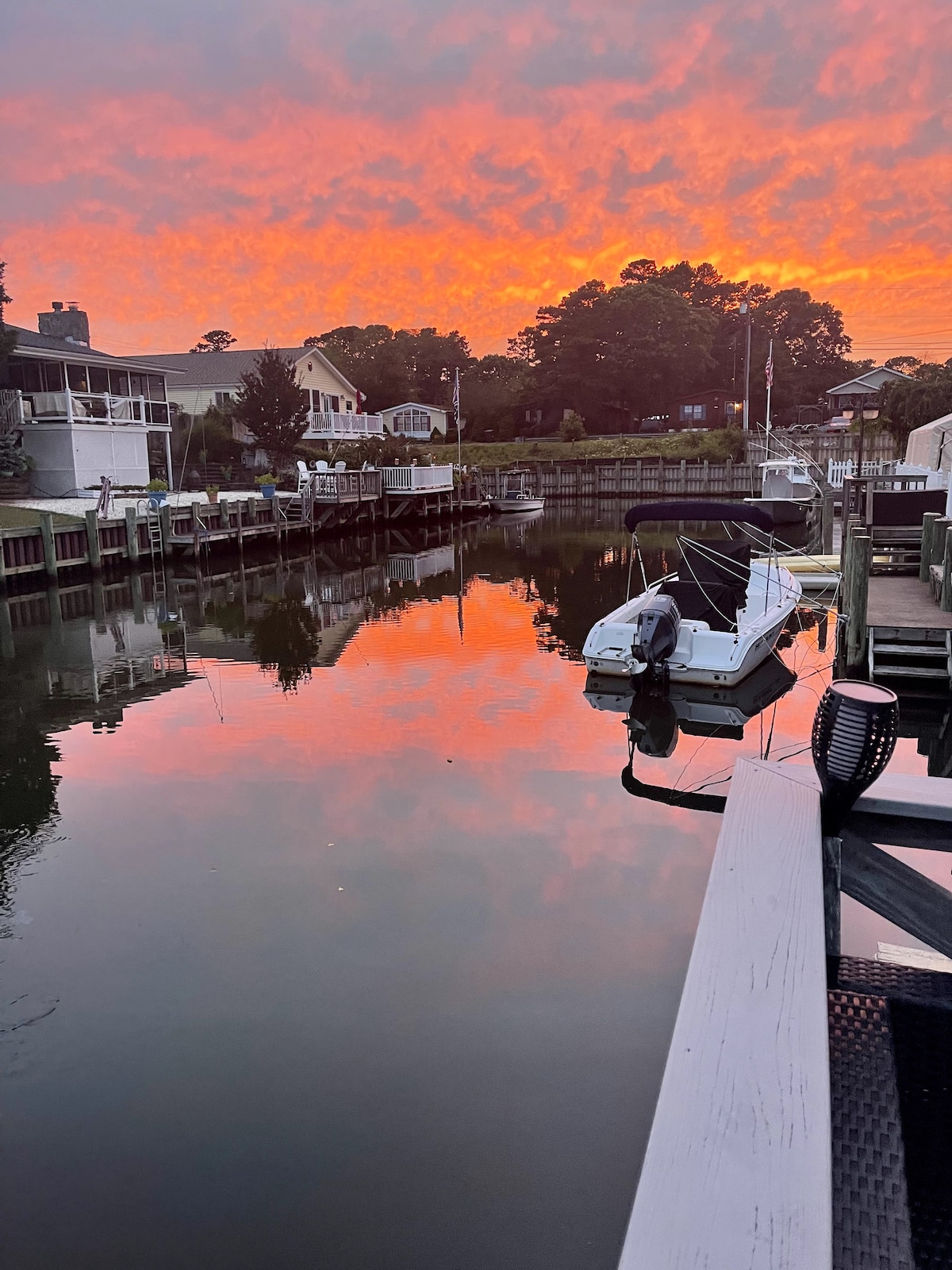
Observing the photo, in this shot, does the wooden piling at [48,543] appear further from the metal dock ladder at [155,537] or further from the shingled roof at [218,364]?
the shingled roof at [218,364]

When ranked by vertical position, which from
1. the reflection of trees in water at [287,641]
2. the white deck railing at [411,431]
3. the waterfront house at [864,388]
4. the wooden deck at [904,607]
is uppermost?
the waterfront house at [864,388]

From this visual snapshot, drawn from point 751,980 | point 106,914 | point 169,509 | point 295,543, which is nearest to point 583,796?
point 106,914

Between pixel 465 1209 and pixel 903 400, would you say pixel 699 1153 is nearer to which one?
pixel 465 1209

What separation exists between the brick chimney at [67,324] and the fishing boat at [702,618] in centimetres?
3433

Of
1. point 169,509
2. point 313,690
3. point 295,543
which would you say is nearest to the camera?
point 313,690

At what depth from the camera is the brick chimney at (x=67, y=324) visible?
40562mm

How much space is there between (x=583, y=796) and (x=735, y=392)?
68.0 m

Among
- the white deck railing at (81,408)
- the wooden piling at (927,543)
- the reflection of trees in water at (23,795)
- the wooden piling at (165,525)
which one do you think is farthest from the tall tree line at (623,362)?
the reflection of trees in water at (23,795)

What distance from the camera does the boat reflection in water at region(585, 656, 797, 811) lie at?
10.8 metres

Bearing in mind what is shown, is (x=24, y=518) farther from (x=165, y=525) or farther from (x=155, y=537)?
(x=165, y=525)

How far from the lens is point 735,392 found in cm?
7088

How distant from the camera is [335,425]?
4550cm

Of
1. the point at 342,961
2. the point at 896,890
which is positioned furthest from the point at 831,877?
the point at 342,961

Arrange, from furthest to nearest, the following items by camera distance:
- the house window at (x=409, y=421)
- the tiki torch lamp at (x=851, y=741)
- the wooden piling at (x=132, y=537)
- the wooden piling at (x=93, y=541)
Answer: the house window at (x=409, y=421), the wooden piling at (x=132, y=537), the wooden piling at (x=93, y=541), the tiki torch lamp at (x=851, y=741)
